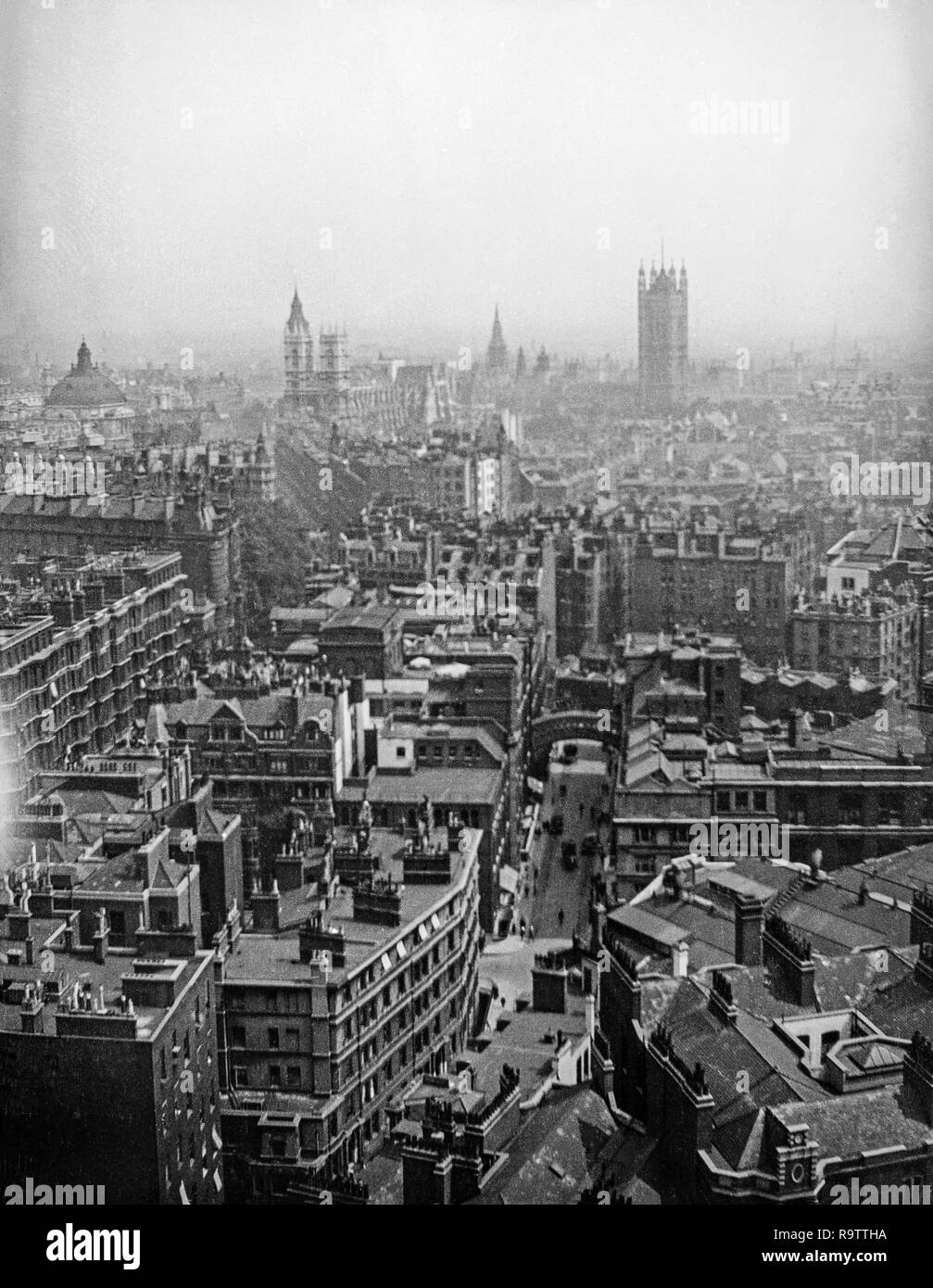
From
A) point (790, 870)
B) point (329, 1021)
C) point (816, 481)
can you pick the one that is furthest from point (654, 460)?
point (329, 1021)

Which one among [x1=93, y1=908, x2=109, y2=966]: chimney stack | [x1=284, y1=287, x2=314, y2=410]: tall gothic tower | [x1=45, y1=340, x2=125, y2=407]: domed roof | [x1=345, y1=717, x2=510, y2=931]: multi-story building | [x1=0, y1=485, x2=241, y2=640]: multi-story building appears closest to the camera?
[x1=93, y1=908, x2=109, y2=966]: chimney stack

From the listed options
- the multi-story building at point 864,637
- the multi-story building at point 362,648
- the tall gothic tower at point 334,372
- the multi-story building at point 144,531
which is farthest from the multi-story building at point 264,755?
the multi-story building at point 864,637

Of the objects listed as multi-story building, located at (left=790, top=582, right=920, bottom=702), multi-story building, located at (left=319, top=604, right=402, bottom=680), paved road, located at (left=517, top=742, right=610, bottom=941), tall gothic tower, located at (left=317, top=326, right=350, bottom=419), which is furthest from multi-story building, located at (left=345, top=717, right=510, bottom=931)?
tall gothic tower, located at (left=317, top=326, right=350, bottom=419)

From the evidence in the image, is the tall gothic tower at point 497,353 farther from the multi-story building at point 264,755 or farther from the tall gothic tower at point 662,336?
the multi-story building at point 264,755

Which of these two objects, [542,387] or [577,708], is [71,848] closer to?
[577,708]

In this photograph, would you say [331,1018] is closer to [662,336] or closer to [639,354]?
[662,336]

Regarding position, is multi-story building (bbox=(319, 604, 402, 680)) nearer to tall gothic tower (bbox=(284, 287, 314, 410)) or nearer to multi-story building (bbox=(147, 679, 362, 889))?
multi-story building (bbox=(147, 679, 362, 889))
